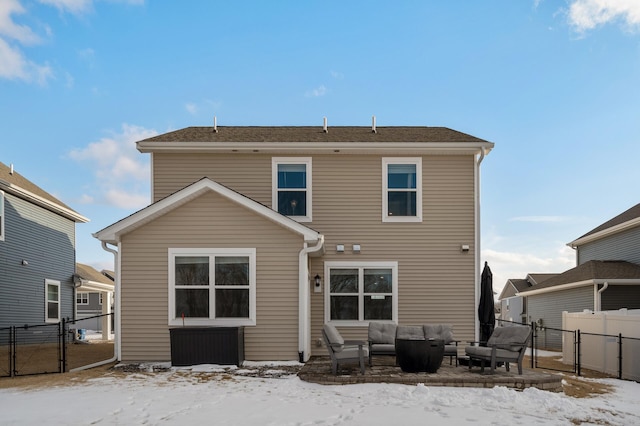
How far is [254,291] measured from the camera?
10.6m

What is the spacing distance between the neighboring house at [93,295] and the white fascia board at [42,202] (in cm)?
222

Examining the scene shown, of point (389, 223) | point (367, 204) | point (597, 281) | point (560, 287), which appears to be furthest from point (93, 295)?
point (597, 281)

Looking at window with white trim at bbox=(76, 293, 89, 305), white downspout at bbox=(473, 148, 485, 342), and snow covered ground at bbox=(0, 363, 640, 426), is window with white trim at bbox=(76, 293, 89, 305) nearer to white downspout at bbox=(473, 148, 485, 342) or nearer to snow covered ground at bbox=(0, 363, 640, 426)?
snow covered ground at bbox=(0, 363, 640, 426)

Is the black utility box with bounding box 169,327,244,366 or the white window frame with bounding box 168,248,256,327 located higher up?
the white window frame with bounding box 168,248,256,327

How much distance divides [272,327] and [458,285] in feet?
15.9

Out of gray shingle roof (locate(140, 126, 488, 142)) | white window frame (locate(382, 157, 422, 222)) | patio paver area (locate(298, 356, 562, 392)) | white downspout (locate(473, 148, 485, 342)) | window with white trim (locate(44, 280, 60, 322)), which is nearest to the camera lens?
patio paver area (locate(298, 356, 562, 392))

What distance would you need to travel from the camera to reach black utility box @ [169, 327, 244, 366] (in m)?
10.0

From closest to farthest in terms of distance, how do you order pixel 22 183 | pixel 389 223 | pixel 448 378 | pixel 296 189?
pixel 448 378, pixel 389 223, pixel 296 189, pixel 22 183

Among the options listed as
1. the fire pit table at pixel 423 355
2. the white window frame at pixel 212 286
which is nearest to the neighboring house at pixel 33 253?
the white window frame at pixel 212 286

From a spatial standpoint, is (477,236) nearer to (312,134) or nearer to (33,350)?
(312,134)

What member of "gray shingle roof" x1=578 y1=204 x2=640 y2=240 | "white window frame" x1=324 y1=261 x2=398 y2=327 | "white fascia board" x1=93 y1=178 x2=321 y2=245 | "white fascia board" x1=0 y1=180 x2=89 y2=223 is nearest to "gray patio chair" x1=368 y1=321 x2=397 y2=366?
"white window frame" x1=324 y1=261 x2=398 y2=327

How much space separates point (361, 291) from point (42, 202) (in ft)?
37.6

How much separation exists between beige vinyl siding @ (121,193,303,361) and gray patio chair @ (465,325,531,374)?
3.67 metres

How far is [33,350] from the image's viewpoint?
1531cm
